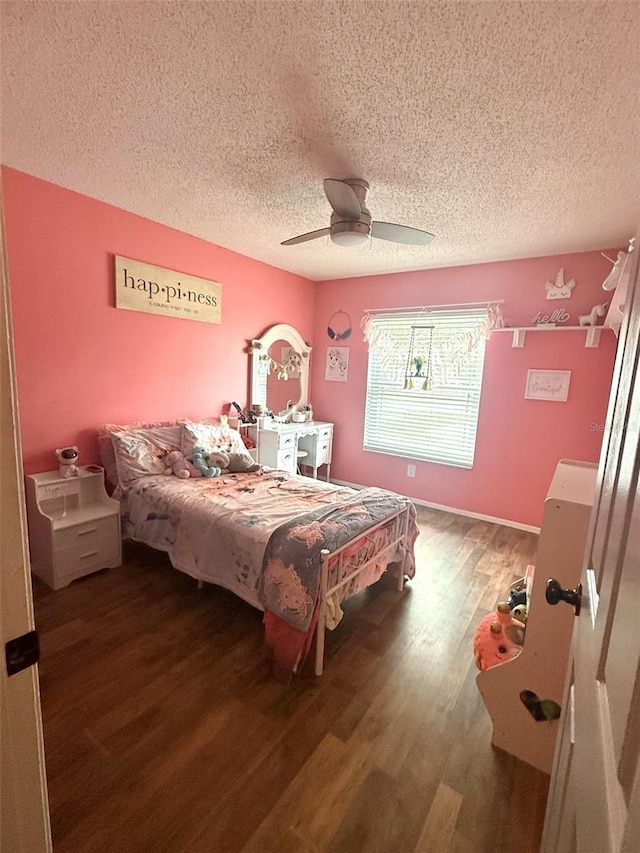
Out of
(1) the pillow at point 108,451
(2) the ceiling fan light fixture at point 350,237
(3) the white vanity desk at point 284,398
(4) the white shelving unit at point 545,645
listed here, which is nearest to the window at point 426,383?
(3) the white vanity desk at point 284,398

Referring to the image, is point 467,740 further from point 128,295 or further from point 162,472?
point 128,295

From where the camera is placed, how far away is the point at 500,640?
1624mm

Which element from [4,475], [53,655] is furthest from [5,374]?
[53,655]

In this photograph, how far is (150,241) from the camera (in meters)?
3.02

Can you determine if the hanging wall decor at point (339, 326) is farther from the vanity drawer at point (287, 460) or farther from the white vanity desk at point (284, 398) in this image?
the vanity drawer at point (287, 460)

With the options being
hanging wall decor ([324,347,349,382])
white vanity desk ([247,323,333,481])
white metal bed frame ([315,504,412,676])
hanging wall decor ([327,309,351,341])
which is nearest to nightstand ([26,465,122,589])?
white vanity desk ([247,323,333,481])

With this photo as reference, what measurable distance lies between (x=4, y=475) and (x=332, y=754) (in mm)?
1535

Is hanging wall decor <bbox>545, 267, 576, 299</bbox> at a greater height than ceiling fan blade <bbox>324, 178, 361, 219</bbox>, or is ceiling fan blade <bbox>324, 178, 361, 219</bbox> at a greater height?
ceiling fan blade <bbox>324, 178, 361, 219</bbox>

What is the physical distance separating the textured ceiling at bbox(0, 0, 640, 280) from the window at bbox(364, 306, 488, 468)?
128 cm

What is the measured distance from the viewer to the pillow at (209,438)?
122 inches

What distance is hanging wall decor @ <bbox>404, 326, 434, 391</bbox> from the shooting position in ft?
13.2

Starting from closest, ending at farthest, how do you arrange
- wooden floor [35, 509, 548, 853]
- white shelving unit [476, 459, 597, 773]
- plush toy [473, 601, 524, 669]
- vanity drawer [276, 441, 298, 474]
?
wooden floor [35, 509, 548, 853] < white shelving unit [476, 459, 597, 773] < plush toy [473, 601, 524, 669] < vanity drawer [276, 441, 298, 474]

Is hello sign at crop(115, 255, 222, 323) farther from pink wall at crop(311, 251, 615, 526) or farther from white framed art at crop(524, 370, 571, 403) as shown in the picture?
white framed art at crop(524, 370, 571, 403)

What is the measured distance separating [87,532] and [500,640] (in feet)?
8.02
